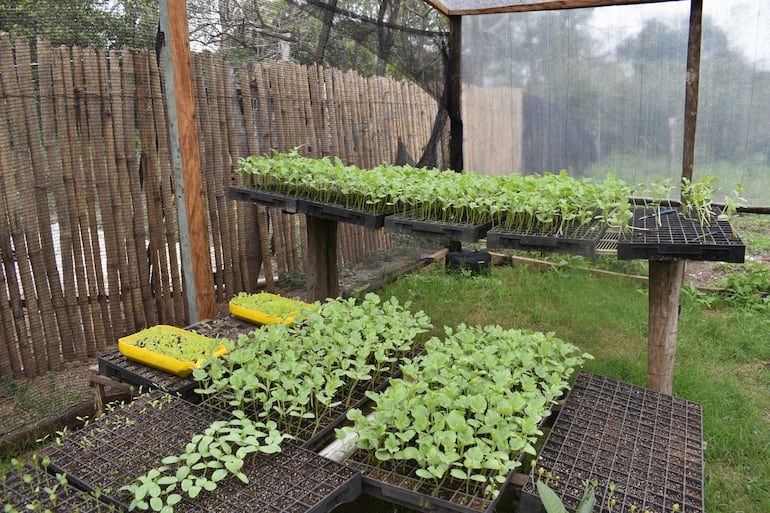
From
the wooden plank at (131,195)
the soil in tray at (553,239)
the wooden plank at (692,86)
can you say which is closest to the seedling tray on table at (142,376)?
the wooden plank at (131,195)

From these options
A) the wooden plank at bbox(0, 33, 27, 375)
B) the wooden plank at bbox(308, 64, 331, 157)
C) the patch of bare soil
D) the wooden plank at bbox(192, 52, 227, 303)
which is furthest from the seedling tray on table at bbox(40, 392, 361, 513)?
the wooden plank at bbox(308, 64, 331, 157)

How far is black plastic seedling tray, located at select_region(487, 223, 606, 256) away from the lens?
9.09ft

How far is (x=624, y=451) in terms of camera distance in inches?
91.4

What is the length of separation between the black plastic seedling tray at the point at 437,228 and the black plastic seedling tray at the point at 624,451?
0.90m

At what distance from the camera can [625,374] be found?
12.1 feet

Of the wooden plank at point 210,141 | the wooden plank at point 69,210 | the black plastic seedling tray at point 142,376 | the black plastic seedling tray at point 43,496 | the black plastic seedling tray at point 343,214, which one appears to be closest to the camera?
the black plastic seedling tray at point 43,496

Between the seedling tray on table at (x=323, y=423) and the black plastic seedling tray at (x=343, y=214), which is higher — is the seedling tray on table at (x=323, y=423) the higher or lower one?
the lower one

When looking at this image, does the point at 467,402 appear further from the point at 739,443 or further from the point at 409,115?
the point at 409,115

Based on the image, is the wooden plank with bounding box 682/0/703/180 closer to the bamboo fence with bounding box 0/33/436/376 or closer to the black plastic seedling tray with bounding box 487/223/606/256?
the black plastic seedling tray with bounding box 487/223/606/256

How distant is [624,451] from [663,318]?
2.97 ft

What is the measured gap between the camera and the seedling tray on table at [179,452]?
1915mm

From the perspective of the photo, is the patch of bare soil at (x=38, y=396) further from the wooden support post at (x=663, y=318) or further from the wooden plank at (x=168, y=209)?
the wooden support post at (x=663, y=318)

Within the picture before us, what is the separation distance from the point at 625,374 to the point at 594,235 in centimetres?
124

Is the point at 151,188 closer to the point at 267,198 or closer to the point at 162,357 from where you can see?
the point at 267,198
